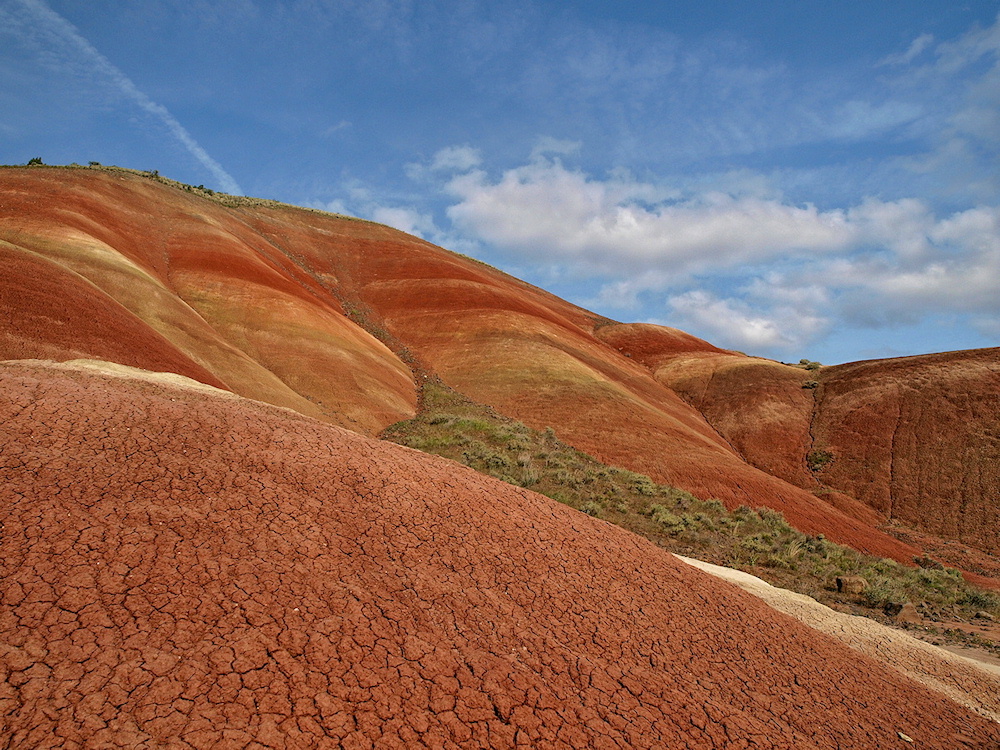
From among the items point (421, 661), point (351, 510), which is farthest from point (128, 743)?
point (351, 510)

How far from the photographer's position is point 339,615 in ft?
17.0

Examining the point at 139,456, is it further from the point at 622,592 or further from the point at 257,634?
the point at 622,592

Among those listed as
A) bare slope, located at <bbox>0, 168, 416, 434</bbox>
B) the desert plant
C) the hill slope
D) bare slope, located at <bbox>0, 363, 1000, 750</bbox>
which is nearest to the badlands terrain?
bare slope, located at <bbox>0, 363, 1000, 750</bbox>

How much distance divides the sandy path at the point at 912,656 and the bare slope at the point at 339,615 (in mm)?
1094

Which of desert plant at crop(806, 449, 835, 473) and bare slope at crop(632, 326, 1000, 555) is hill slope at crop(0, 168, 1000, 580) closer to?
bare slope at crop(632, 326, 1000, 555)

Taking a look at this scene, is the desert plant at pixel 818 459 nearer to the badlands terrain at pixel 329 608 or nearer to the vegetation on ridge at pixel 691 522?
the vegetation on ridge at pixel 691 522

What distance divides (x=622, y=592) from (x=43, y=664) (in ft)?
19.6

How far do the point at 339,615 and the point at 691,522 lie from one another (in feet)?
51.0

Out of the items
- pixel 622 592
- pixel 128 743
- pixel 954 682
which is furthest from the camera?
pixel 954 682

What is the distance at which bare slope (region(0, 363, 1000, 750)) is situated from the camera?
4137 millimetres

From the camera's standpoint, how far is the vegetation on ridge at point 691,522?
1591 centimetres

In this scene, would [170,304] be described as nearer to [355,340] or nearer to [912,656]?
[355,340]

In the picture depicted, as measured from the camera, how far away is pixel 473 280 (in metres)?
48.9

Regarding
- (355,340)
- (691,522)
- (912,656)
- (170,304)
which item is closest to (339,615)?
(912,656)
